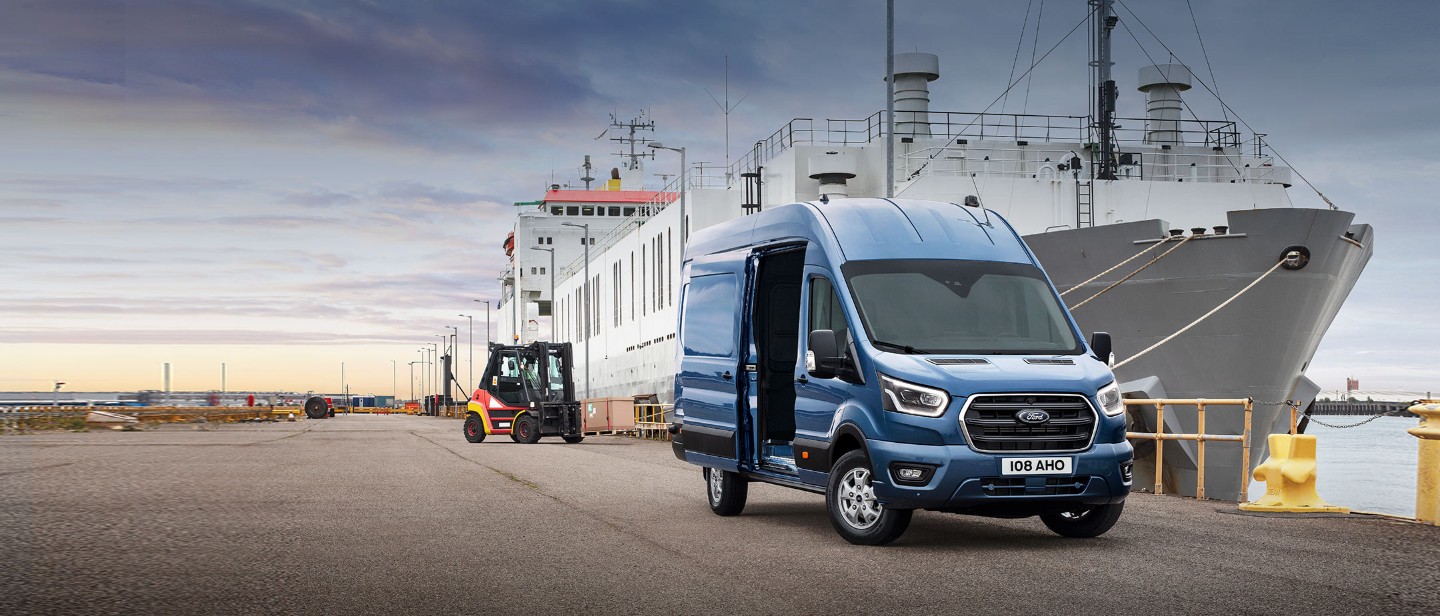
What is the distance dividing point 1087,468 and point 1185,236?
42.9 feet

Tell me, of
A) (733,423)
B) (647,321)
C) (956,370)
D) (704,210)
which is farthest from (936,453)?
(647,321)

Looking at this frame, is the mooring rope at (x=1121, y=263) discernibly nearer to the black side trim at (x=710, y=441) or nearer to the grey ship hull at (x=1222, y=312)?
the grey ship hull at (x=1222, y=312)

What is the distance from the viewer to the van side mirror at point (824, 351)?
9250 mm

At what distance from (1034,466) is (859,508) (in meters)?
1.28

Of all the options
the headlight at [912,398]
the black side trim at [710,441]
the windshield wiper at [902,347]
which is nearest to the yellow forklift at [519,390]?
the black side trim at [710,441]

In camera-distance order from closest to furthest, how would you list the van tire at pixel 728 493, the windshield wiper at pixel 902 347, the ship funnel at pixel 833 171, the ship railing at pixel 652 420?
the windshield wiper at pixel 902 347 → the van tire at pixel 728 493 → the ship funnel at pixel 833 171 → the ship railing at pixel 652 420

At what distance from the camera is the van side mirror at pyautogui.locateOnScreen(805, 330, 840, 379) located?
30.3 feet

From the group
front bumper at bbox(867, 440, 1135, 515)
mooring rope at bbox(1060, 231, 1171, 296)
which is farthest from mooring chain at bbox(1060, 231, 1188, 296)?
front bumper at bbox(867, 440, 1135, 515)

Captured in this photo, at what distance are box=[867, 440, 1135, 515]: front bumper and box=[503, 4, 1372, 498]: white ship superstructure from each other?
2.89m

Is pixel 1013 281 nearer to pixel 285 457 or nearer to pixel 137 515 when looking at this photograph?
pixel 137 515

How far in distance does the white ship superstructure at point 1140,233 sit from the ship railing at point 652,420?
17.4 feet

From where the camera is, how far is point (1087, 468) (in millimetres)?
8875

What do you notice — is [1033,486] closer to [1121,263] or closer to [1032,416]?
[1032,416]

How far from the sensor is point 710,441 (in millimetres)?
11844
